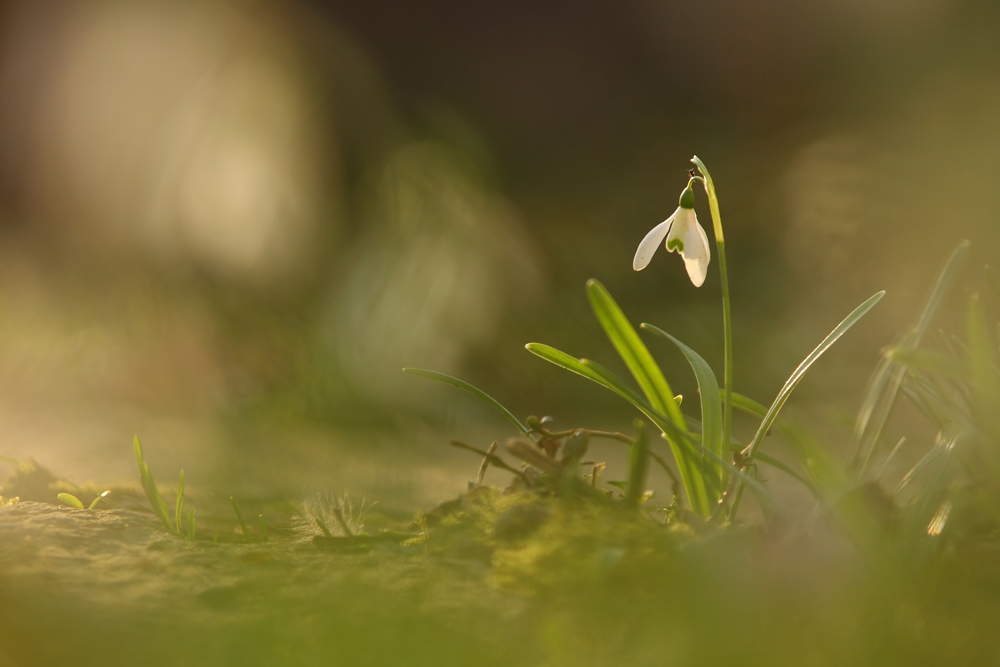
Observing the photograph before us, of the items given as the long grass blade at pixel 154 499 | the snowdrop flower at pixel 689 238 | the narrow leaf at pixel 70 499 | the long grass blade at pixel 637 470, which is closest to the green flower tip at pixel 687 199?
the snowdrop flower at pixel 689 238

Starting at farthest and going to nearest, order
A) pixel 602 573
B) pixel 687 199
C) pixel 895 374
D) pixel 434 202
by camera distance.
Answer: pixel 434 202 < pixel 687 199 < pixel 895 374 < pixel 602 573

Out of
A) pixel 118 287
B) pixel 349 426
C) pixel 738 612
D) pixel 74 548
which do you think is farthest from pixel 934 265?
pixel 118 287

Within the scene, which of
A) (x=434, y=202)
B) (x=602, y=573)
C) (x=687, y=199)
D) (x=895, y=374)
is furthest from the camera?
(x=434, y=202)

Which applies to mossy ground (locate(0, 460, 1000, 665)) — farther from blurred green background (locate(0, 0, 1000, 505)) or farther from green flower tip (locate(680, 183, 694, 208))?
blurred green background (locate(0, 0, 1000, 505))

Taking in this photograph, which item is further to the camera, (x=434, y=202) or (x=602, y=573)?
(x=434, y=202)

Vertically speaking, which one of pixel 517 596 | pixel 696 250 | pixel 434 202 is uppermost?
pixel 434 202

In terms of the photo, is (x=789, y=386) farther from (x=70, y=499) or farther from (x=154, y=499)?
(x=70, y=499)

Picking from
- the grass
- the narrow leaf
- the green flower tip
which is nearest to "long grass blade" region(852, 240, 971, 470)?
the grass

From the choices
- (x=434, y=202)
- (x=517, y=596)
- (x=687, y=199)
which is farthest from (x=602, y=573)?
(x=434, y=202)
